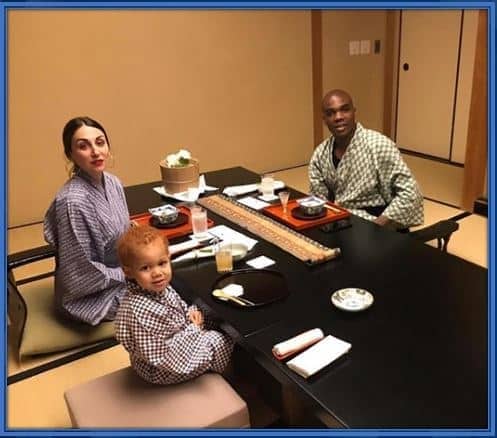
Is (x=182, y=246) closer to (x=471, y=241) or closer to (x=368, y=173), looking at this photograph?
(x=368, y=173)

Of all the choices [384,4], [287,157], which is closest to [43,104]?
[287,157]

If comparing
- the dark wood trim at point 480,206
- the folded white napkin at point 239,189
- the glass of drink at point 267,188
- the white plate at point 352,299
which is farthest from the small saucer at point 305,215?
the dark wood trim at point 480,206

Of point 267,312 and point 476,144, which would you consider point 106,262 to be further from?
point 476,144

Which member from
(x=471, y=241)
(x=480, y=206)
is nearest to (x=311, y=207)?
(x=471, y=241)

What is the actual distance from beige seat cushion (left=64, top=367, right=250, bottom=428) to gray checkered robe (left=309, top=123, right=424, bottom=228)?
1.29m

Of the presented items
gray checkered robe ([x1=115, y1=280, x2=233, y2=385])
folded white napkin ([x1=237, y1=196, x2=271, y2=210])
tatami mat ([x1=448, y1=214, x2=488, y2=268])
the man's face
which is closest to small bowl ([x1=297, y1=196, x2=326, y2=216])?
folded white napkin ([x1=237, y1=196, x2=271, y2=210])

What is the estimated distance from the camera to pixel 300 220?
2143mm

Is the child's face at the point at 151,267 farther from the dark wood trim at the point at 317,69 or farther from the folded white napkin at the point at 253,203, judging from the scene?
the dark wood trim at the point at 317,69

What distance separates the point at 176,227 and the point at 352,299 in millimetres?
917

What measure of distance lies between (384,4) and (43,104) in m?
3.12

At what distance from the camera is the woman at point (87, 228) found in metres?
2.11

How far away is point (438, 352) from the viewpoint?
49.9 inches

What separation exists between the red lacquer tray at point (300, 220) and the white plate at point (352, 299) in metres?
0.56

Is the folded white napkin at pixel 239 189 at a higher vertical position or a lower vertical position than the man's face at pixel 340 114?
lower
